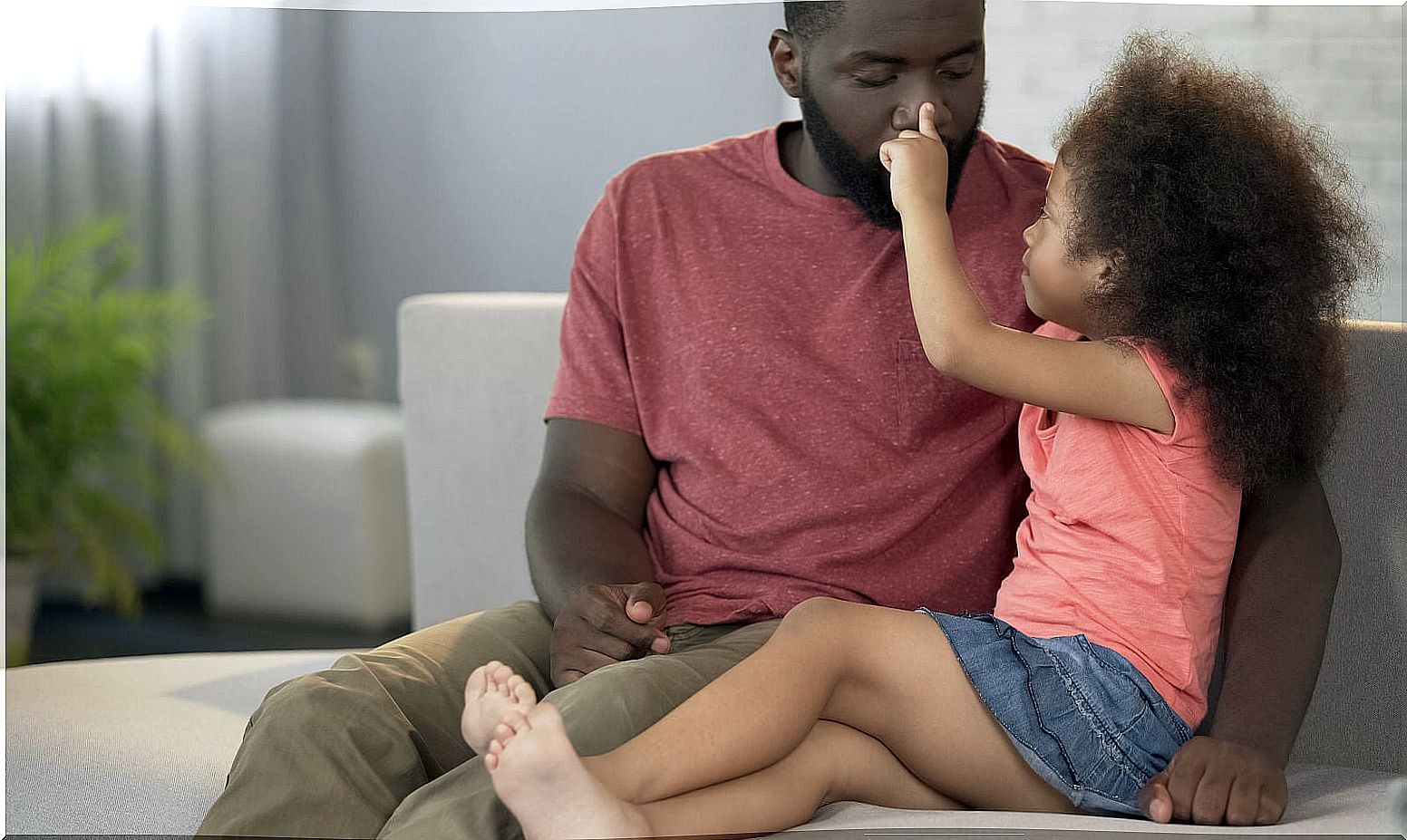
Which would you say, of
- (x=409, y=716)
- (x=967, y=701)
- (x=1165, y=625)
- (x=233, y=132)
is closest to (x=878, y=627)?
(x=967, y=701)

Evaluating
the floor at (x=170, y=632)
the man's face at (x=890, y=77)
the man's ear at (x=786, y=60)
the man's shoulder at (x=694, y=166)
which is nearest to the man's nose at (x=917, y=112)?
the man's face at (x=890, y=77)

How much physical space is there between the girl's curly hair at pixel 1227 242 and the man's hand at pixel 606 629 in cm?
38

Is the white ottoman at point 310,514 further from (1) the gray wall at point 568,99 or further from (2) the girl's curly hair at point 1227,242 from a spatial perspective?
(2) the girl's curly hair at point 1227,242

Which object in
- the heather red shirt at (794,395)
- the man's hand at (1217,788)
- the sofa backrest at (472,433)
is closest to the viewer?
the man's hand at (1217,788)

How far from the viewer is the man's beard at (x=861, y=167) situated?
982 millimetres

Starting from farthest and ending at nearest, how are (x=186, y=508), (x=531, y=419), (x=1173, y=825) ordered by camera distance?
1. (x=186, y=508)
2. (x=531, y=419)
3. (x=1173, y=825)

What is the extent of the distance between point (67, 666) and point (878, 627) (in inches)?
29.9

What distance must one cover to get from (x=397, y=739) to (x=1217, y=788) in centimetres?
52

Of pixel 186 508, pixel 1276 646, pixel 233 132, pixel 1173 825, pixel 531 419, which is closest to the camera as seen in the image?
pixel 1173 825

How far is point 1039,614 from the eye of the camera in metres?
0.89

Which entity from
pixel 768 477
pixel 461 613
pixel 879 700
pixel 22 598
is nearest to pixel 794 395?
pixel 768 477

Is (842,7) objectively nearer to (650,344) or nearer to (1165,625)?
(650,344)

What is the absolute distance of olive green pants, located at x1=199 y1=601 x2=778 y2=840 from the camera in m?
0.76

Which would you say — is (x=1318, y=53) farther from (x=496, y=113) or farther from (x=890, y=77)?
(x=496, y=113)
